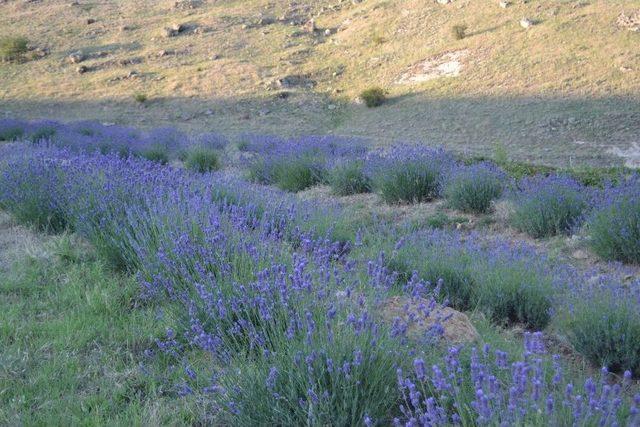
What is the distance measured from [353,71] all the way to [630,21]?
12702 mm

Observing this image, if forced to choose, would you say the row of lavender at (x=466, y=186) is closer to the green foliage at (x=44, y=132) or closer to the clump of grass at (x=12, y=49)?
the green foliage at (x=44, y=132)

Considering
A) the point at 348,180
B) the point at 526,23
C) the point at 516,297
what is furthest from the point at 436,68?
the point at 516,297

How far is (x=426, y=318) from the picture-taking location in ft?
9.22

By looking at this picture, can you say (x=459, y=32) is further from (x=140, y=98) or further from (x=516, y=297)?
(x=516, y=297)

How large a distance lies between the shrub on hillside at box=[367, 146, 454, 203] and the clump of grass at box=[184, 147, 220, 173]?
171 inches

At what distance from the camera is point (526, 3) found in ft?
95.9

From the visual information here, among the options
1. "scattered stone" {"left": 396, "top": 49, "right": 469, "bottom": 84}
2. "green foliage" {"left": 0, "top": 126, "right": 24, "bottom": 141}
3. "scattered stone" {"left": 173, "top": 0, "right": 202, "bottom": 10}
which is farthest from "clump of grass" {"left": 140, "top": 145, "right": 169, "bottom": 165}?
"scattered stone" {"left": 173, "top": 0, "right": 202, "bottom": 10}

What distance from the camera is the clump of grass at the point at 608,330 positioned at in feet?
11.1

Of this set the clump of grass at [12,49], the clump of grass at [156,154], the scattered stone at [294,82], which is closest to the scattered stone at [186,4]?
the clump of grass at [12,49]

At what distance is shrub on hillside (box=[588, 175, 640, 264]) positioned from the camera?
5512 millimetres

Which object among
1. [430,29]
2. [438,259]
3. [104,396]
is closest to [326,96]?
[430,29]

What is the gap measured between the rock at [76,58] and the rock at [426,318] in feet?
121

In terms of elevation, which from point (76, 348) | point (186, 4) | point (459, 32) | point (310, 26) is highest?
point (186, 4)

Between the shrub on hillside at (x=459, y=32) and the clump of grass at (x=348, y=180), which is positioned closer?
the clump of grass at (x=348, y=180)
